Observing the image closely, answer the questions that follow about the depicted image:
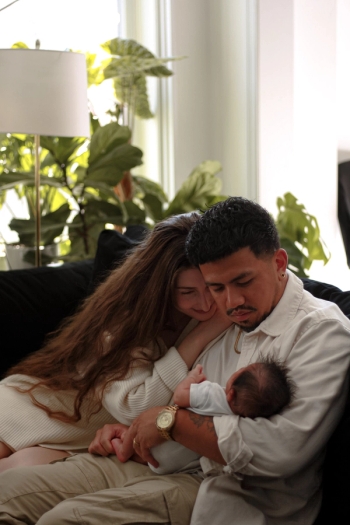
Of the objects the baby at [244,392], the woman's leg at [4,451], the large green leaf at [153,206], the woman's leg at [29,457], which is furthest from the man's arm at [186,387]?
the large green leaf at [153,206]

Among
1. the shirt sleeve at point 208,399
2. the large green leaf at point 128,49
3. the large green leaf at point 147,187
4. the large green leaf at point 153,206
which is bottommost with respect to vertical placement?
the shirt sleeve at point 208,399

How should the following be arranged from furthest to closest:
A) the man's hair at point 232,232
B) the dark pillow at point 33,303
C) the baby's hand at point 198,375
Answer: the dark pillow at point 33,303, the baby's hand at point 198,375, the man's hair at point 232,232

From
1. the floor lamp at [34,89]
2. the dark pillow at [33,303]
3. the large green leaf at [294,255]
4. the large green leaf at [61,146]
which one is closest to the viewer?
the dark pillow at [33,303]

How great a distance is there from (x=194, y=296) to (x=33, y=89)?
3.72 ft

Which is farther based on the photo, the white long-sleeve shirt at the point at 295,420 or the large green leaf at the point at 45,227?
the large green leaf at the point at 45,227

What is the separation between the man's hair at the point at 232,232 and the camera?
1.37 meters

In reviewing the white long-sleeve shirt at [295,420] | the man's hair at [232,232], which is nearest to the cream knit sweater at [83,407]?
the white long-sleeve shirt at [295,420]

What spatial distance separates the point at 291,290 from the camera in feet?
4.80

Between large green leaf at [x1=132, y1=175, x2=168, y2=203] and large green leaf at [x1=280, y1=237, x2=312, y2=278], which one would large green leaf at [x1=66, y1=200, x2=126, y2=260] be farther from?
large green leaf at [x1=280, y1=237, x2=312, y2=278]

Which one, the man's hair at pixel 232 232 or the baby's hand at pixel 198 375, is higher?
the man's hair at pixel 232 232

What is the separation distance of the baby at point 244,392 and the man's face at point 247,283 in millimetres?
105

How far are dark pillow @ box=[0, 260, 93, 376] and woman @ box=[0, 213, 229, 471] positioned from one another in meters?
0.25

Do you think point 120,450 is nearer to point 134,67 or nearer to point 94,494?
point 94,494

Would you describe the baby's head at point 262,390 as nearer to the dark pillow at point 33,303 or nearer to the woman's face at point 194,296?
the woman's face at point 194,296
